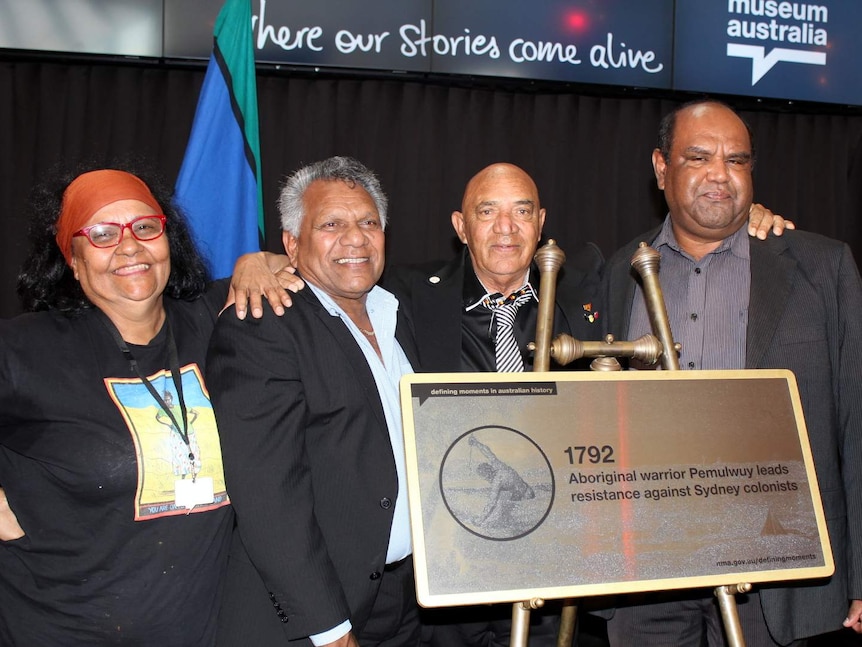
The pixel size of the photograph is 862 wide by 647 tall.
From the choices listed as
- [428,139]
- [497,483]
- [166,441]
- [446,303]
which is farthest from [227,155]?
[497,483]

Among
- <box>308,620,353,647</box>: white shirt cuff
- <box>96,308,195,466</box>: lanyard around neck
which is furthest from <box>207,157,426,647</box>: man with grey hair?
<box>96,308,195,466</box>: lanyard around neck

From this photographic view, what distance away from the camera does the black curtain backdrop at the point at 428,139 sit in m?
3.48

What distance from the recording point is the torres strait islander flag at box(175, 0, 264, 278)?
2834mm

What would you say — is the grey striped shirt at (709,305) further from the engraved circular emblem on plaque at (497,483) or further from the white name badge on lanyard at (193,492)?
the white name badge on lanyard at (193,492)

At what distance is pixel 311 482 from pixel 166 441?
1.16ft

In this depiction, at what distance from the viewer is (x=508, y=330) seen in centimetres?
215

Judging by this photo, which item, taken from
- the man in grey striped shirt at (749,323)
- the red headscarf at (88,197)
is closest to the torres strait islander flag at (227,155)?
the red headscarf at (88,197)

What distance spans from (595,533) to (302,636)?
0.64 metres

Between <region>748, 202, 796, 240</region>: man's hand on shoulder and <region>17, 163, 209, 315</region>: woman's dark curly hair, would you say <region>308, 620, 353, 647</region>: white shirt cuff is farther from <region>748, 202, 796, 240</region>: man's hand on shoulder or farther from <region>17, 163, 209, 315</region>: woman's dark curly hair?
<region>748, 202, 796, 240</region>: man's hand on shoulder

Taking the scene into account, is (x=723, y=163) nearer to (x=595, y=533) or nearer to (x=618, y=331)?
(x=618, y=331)

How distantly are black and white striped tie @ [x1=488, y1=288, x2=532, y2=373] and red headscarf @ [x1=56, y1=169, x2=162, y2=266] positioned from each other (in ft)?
3.27

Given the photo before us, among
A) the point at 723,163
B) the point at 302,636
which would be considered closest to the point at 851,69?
the point at 723,163

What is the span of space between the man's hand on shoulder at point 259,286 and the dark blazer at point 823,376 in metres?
1.23

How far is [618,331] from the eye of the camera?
2.21 metres
